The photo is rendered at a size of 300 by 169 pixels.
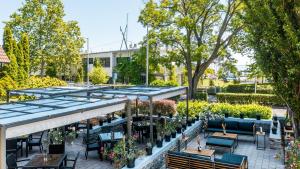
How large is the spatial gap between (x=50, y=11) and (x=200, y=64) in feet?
73.4

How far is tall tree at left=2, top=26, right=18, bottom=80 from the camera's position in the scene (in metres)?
26.5

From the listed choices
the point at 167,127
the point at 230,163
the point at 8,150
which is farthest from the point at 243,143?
the point at 8,150

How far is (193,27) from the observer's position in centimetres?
2489

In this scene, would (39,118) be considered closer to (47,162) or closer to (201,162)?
(47,162)

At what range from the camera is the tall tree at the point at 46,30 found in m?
36.2

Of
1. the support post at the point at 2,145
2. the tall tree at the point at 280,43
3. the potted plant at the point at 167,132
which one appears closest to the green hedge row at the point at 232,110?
→ the potted plant at the point at 167,132

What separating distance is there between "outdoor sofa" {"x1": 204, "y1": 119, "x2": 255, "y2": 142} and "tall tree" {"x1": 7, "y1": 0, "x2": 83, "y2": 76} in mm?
29107

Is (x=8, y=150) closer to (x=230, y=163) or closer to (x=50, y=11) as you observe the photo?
(x=230, y=163)

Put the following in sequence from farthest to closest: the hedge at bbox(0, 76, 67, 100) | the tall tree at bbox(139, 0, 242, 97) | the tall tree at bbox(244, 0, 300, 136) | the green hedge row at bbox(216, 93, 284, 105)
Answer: the green hedge row at bbox(216, 93, 284, 105) → the tall tree at bbox(139, 0, 242, 97) → the hedge at bbox(0, 76, 67, 100) → the tall tree at bbox(244, 0, 300, 136)

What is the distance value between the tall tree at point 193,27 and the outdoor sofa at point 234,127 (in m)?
10.6

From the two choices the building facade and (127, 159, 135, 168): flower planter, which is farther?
the building facade

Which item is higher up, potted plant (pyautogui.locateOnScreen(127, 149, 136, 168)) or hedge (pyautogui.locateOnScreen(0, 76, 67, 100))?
hedge (pyautogui.locateOnScreen(0, 76, 67, 100))

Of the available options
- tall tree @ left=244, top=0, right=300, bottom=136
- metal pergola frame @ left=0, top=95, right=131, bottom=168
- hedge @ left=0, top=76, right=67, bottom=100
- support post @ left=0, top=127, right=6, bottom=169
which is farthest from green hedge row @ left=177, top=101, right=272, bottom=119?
hedge @ left=0, top=76, right=67, bottom=100

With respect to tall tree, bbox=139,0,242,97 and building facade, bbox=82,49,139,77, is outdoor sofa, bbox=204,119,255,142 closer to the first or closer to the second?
tall tree, bbox=139,0,242,97
